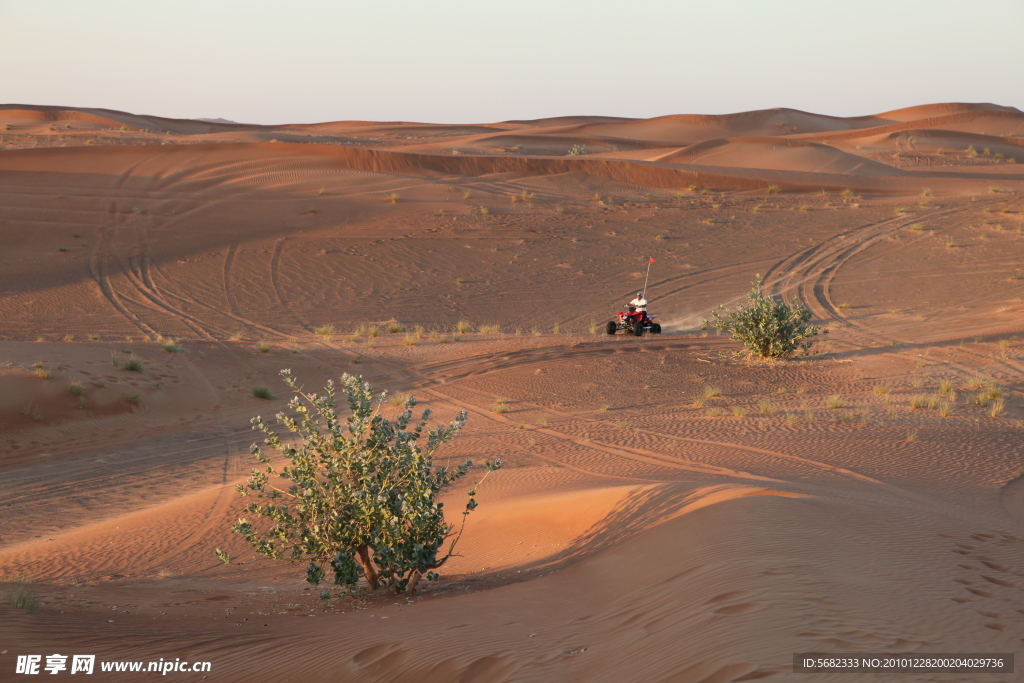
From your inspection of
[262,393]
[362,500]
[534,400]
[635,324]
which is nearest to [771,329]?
[635,324]

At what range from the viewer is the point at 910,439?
37.4 ft

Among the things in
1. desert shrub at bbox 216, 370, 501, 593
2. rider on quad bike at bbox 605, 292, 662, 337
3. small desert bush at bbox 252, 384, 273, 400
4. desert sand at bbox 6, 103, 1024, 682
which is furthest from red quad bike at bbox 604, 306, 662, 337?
desert shrub at bbox 216, 370, 501, 593

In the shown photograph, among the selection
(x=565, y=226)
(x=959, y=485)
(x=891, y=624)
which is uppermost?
(x=565, y=226)


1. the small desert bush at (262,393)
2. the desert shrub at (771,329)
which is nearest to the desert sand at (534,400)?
the small desert bush at (262,393)

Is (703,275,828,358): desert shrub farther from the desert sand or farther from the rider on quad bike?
the rider on quad bike

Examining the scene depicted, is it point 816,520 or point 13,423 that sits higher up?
point 816,520

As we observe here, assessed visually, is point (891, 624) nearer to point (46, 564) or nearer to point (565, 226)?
point (46, 564)

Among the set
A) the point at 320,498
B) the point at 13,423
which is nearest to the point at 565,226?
the point at 13,423

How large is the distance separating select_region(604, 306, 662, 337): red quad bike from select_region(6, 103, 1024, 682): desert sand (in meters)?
0.40

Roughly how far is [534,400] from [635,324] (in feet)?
19.1

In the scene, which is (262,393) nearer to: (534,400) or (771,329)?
(534,400)

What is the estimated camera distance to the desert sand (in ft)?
17.4

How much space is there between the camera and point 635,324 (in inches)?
815

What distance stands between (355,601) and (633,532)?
2.64 metres
